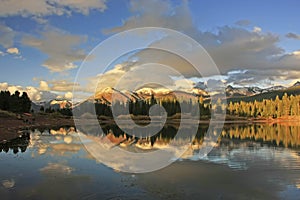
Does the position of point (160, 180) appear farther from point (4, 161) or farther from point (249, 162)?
point (4, 161)

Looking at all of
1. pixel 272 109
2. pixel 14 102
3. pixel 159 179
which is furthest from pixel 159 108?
pixel 159 179

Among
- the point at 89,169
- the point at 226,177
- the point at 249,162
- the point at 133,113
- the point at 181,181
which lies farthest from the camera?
the point at 133,113

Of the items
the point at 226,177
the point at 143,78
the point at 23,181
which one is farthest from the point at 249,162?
the point at 143,78

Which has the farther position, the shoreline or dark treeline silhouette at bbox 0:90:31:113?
dark treeline silhouette at bbox 0:90:31:113

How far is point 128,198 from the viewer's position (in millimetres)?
14719

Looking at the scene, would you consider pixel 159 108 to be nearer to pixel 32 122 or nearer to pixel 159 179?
pixel 32 122

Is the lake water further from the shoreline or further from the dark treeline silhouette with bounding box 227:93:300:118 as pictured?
the dark treeline silhouette with bounding box 227:93:300:118

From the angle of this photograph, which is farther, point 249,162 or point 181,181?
point 249,162

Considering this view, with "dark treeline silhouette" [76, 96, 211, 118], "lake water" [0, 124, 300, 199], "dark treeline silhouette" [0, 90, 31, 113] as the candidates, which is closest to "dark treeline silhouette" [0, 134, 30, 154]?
"lake water" [0, 124, 300, 199]

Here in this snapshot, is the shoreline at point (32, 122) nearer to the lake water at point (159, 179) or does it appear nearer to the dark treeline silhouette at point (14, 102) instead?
the dark treeline silhouette at point (14, 102)

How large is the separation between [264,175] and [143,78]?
6926cm

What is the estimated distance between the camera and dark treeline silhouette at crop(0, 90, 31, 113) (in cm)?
9980

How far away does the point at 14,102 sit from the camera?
102 metres

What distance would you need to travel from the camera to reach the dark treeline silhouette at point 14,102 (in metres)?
99.8
